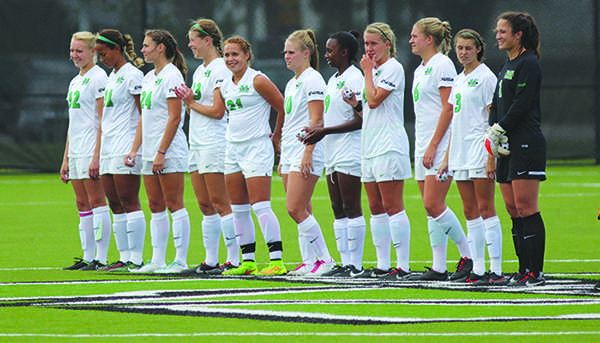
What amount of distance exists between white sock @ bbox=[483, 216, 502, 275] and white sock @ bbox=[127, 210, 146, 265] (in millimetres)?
2941

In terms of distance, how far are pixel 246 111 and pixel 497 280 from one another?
2.38 metres

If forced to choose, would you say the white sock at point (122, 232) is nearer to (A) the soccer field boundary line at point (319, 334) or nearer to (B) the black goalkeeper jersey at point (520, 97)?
(A) the soccer field boundary line at point (319, 334)

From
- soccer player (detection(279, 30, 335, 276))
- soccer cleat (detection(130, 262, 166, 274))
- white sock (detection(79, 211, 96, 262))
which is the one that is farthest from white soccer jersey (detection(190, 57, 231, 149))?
white sock (detection(79, 211, 96, 262))

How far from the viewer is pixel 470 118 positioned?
22.6 feet

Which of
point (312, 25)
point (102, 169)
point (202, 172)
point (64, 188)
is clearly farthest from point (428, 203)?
point (312, 25)

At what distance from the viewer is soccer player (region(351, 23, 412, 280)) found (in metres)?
7.17

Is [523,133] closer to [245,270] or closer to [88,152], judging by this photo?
[245,270]

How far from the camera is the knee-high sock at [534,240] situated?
6496mm

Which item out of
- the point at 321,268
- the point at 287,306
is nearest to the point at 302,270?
the point at 321,268

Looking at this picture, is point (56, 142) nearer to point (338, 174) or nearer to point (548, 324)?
point (338, 174)

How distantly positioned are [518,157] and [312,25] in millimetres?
14280

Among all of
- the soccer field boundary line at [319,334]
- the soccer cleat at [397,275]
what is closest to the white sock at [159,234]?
the soccer cleat at [397,275]

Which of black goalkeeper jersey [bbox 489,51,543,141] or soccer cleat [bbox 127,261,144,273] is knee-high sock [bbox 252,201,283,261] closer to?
soccer cleat [bbox 127,261,144,273]

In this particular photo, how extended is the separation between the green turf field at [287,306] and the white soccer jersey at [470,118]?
0.94 metres
